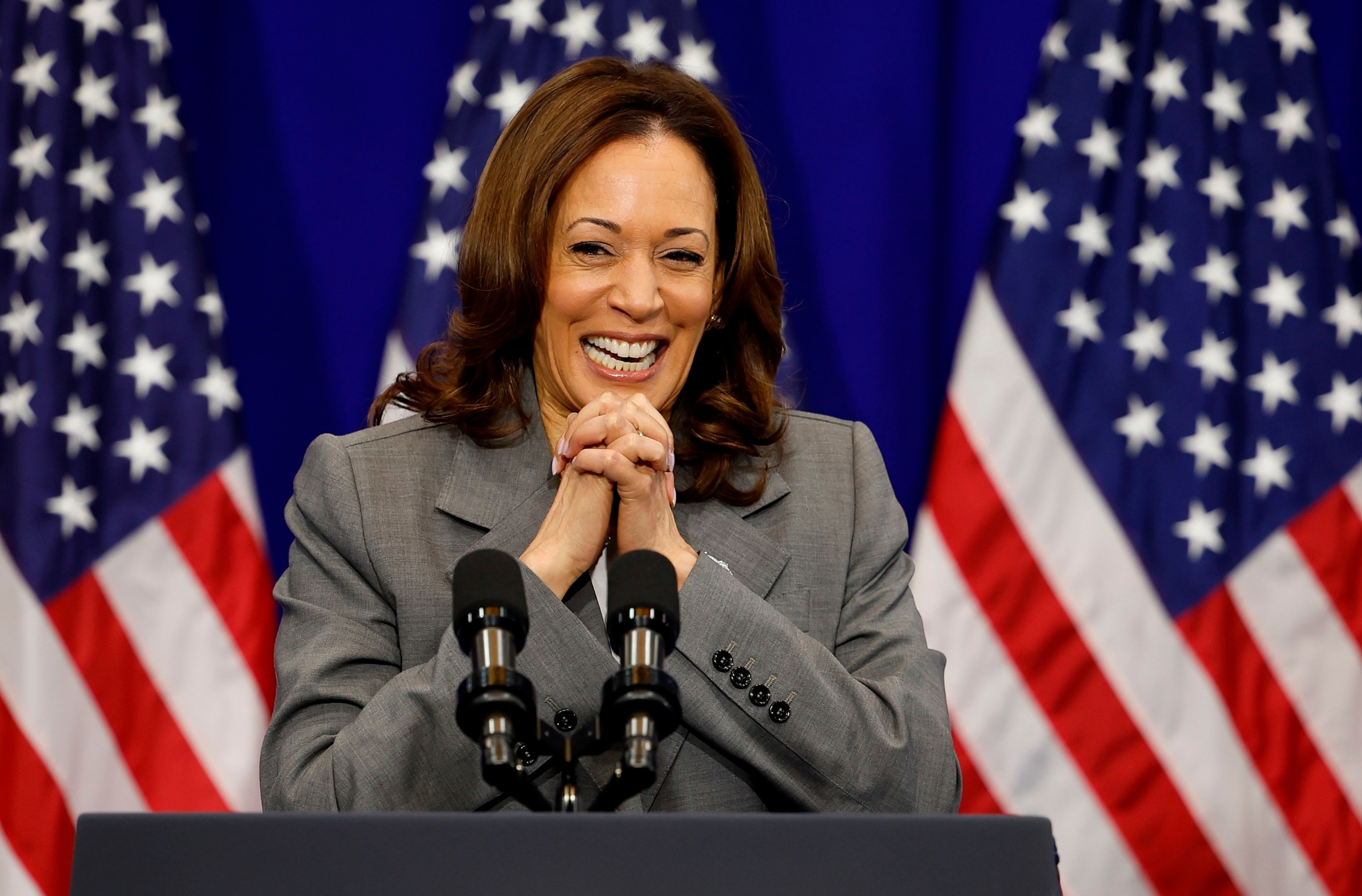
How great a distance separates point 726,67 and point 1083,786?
5.97ft

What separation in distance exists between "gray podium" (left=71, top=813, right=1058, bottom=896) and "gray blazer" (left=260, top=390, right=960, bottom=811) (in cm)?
51

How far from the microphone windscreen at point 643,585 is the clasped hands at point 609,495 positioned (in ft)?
1.77

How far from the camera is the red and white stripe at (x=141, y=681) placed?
2959mm

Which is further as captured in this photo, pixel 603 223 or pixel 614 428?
pixel 603 223

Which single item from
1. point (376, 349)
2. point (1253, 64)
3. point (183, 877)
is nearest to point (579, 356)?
point (183, 877)

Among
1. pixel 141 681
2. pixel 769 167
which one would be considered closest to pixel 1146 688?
pixel 769 167

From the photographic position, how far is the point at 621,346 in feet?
6.42

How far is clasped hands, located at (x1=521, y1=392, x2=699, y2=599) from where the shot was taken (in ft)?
5.63

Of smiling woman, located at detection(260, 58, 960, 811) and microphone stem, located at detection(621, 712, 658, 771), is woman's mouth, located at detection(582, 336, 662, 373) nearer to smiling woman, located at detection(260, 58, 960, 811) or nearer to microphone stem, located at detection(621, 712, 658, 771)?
smiling woman, located at detection(260, 58, 960, 811)

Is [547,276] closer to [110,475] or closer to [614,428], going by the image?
[614,428]

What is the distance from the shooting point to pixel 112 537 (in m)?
3.01

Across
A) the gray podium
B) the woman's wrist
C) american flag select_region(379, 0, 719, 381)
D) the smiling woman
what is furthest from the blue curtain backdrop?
the gray podium

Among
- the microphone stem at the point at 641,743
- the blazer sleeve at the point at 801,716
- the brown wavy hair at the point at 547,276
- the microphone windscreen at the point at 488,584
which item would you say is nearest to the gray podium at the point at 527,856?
the microphone stem at the point at 641,743

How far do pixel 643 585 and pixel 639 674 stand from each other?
8 cm
